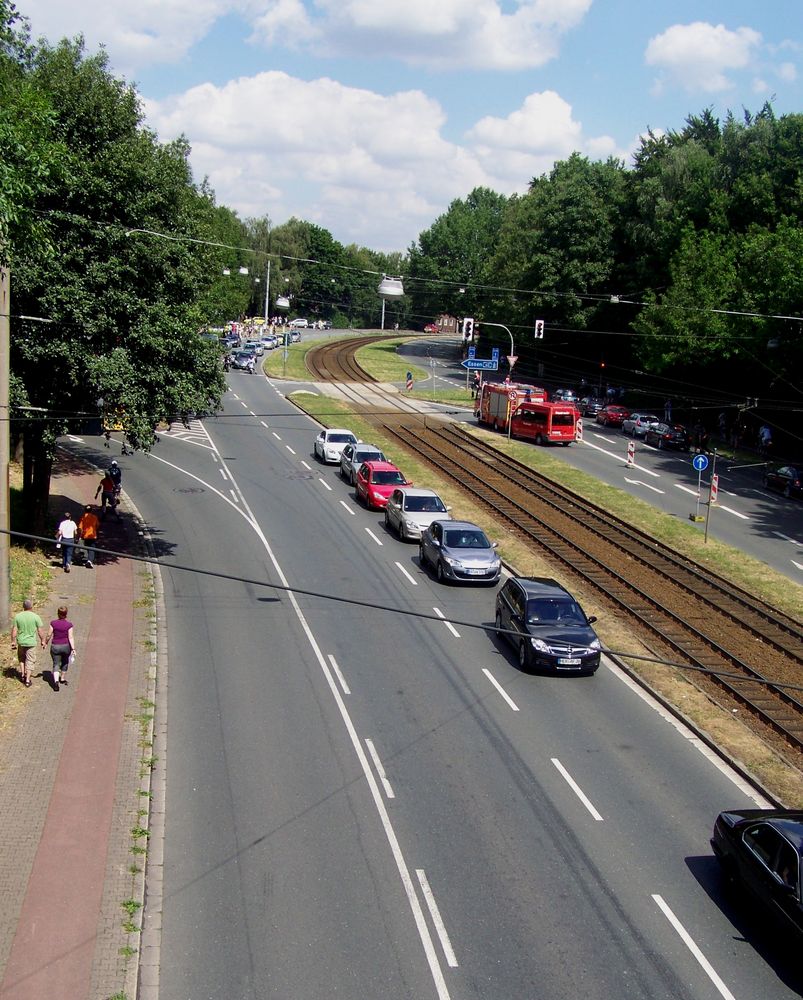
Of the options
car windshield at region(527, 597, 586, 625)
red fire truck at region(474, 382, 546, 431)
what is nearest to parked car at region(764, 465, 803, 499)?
red fire truck at region(474, 382, 546, 431)

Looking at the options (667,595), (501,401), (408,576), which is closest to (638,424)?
(501,401)

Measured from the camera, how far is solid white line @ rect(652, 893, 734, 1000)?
35.2 ft

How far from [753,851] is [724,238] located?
53.0m

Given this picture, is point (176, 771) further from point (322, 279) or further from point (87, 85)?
point (322, 279)

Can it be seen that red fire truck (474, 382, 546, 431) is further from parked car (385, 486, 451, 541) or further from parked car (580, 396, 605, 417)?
parked car (385, 486, 451, 541)

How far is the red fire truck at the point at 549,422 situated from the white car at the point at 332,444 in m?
11.6

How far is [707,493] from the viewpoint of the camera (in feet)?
136

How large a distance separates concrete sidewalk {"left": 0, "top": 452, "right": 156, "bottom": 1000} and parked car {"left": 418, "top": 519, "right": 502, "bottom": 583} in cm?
802

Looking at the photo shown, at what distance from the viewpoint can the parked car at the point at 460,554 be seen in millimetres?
26469

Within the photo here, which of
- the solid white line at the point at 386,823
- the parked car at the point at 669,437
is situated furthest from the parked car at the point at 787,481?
the solid white line at the point at 386,823

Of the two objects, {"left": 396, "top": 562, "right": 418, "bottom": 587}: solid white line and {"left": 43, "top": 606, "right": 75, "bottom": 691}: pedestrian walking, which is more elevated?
{"left": 43, "top": 606, "right": 75, "bottom": 691}: pedestrian walking

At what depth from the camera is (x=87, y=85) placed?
81.8ft

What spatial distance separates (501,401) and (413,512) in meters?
24.5

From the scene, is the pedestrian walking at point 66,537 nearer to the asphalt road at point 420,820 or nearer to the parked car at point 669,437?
the asphalt road at point 420,820
